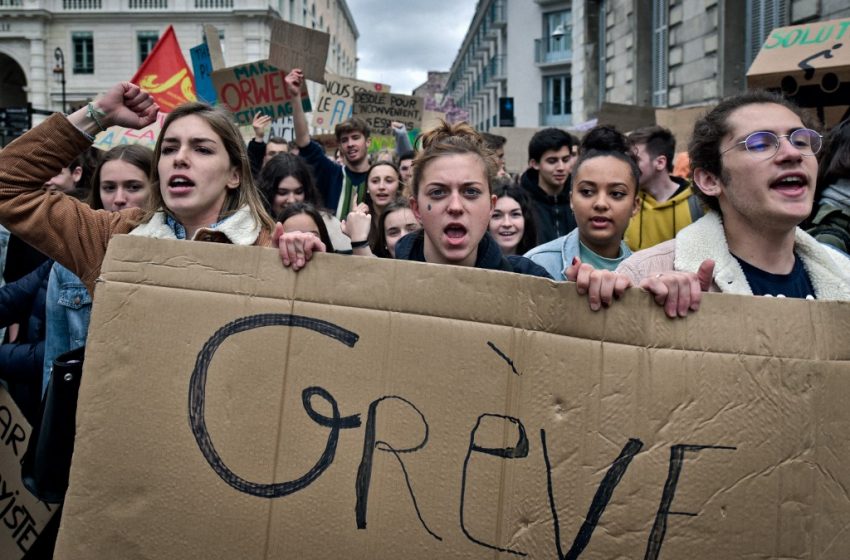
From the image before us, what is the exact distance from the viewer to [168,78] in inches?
243

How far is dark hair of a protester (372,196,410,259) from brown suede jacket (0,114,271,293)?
2.18m

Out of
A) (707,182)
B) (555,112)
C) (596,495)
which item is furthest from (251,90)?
(555,112)

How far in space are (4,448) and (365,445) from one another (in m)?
1.96

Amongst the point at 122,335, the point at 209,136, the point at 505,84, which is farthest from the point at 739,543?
the point at 505,84

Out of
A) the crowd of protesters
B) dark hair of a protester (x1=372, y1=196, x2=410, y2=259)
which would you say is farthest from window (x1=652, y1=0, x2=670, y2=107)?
the crowd of protesters

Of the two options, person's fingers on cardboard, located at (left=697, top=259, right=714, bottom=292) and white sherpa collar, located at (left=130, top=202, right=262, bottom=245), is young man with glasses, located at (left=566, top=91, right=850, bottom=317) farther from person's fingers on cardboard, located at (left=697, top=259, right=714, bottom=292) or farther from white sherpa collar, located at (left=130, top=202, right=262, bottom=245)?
white sherpa collar, located at (left=130, top=202, right=262, bottom=245)

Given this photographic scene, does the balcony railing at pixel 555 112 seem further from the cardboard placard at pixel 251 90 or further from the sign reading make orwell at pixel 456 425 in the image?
the sign reading make orwell at pixel 456 425

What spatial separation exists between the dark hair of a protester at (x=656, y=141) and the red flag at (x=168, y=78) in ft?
11.1

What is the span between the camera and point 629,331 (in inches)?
61.4

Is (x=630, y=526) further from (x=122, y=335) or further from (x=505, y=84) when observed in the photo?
(x=505, y=84)

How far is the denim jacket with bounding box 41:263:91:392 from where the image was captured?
8.37 ft

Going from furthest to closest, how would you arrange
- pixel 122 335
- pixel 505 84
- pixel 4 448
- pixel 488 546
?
pixel 505 84, pixel 4 448, pixel 122 335, pixel 488 546

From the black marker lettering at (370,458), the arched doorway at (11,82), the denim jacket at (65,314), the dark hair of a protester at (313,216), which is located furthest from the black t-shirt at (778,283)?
the arched doorway at (11,82)

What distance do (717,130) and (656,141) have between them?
9.36ft
